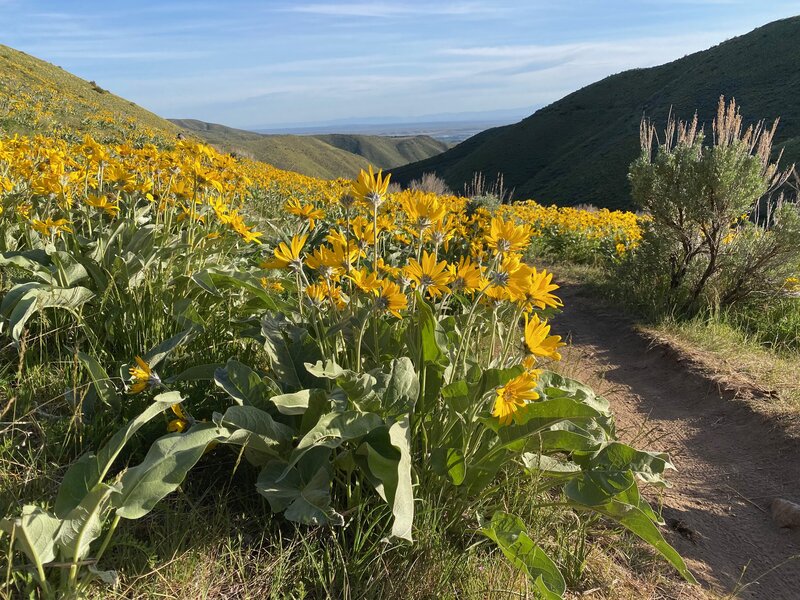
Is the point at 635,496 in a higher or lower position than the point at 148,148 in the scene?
lower

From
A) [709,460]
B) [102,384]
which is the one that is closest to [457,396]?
[102,384]

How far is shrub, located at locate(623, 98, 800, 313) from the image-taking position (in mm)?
5012

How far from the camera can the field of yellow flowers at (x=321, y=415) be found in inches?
59.2

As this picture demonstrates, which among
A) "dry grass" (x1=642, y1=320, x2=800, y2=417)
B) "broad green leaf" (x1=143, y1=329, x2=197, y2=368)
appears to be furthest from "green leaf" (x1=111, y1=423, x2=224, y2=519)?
"dry grass" (x1=642, y1=320, x2=800, y2=417)

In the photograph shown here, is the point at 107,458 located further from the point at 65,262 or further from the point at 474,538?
the point at 65,262

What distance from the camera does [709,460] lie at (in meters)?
3.21

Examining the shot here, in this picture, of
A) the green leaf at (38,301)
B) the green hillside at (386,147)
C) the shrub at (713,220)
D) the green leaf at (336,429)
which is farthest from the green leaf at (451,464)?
the green hillside at (386,147)

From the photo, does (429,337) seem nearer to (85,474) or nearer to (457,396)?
(457,396)

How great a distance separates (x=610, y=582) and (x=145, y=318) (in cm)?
216

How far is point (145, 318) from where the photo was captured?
2.47 metres

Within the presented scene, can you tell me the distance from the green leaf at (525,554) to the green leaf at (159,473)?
0.91m

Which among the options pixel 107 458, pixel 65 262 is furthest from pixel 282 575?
pixel 65 262

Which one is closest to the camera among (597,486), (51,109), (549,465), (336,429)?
(336,429)

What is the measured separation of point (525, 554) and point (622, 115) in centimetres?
6257
